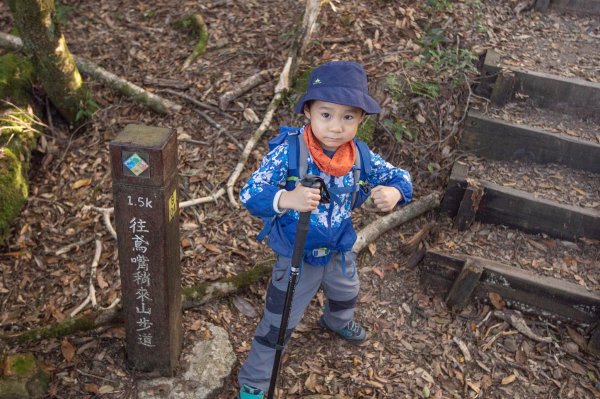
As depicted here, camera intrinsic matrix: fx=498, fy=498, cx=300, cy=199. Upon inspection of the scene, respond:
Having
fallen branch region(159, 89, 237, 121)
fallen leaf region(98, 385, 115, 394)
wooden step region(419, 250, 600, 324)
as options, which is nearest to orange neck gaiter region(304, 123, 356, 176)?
A: wooden step region(419, 250, 600, 324)

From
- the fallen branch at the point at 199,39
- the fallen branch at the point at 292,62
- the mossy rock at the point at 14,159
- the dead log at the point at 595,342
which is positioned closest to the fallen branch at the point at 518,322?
the dead log at the point at 595,342

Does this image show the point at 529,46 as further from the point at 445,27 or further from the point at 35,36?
the point at 35,36

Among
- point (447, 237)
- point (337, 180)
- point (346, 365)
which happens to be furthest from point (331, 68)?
point (447, 237)

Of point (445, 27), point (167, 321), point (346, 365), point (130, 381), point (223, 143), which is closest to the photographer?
point (167, 321)

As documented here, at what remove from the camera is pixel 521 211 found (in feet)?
16.2

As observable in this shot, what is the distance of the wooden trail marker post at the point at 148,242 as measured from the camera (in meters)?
2.70

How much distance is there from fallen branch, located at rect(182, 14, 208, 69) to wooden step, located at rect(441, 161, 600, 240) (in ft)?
11.6

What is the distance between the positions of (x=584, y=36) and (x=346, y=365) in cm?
570

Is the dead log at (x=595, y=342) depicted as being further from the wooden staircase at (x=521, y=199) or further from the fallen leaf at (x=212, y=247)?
the fallen leaf at (x=212, y=247)

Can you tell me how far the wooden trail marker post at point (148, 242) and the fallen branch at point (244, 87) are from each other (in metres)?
2.95

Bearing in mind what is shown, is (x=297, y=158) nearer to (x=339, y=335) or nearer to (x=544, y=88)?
(x=339, y=335)

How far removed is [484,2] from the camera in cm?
676

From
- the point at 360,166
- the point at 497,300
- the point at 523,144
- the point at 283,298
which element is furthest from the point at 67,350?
the point at 523,144

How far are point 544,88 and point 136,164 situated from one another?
4900 mm
